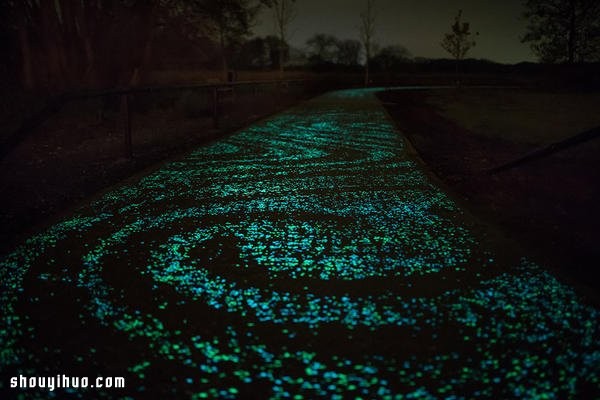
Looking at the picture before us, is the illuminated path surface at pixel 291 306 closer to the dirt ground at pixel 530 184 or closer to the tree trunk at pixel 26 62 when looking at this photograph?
the dirt ground at pixel 530 184

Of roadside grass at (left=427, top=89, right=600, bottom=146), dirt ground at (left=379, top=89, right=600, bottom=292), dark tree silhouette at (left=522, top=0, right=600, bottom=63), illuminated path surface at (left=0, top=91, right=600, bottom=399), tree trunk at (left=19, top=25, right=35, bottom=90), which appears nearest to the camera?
illuminated path surface at (left=0, top=91, right=600, bottom=399)

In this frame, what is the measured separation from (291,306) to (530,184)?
445cm

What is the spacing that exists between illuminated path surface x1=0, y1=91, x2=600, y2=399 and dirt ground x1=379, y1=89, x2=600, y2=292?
411 millimetres

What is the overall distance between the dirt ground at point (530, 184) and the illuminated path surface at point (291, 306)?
411 mm

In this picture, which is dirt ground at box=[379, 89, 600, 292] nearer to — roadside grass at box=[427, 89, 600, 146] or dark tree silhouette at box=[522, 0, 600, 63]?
roadside grass at box=[427, 89, 600, 146]

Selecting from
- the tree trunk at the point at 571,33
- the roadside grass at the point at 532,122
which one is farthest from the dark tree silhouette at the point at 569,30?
the roadside grass at the point at 532,122

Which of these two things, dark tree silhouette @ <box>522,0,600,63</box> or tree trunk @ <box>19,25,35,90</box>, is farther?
dark tree silhouette @ <box>522,0,600,63</box>

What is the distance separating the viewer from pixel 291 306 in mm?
2787

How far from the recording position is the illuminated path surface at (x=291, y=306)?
215cm

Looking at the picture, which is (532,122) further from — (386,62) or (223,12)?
(386,62)

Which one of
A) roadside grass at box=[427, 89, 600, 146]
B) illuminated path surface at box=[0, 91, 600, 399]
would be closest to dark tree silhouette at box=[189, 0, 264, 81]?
roadside grass at box=[427, 89, 600, 146]

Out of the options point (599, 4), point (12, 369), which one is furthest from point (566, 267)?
point (599, 4)

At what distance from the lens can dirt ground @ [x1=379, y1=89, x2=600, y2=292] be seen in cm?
386

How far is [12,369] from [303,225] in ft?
8.28
